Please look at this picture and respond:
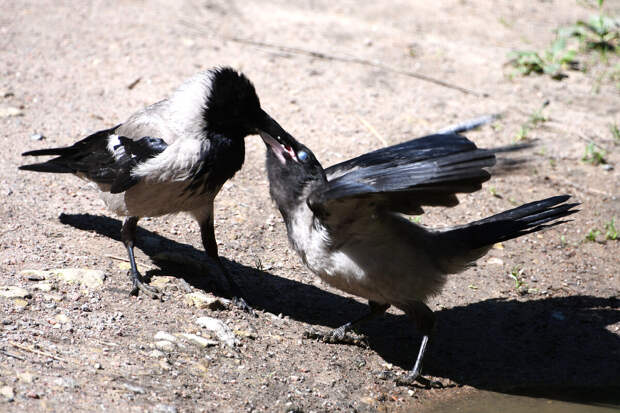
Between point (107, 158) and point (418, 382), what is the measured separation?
272 cm

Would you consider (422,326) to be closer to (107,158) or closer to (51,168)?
(107,158)

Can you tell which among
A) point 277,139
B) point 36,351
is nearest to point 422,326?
point 277,139

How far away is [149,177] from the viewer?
5.05m

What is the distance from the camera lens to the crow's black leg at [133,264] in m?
5.20

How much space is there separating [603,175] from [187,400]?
16.6ft

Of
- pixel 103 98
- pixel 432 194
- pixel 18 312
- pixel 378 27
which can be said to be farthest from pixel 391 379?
pixel 378 27

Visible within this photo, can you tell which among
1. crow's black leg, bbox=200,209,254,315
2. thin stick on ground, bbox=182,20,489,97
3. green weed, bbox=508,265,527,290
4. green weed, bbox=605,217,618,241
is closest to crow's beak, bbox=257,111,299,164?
crow's black leg, bbox=200,209,254,315

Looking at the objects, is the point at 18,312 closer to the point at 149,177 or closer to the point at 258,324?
the point at 149,177

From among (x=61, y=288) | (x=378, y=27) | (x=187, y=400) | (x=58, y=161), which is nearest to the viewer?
(x=187, y=400)

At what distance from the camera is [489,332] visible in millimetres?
5523

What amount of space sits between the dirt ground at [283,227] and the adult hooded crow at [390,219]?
1.45 ft

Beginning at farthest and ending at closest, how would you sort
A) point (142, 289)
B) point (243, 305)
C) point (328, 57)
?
point (328, 57) < point (243, 305) < point (142, 289)

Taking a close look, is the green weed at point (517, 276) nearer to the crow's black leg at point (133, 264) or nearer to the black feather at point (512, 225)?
the black feather at point (512, 225)

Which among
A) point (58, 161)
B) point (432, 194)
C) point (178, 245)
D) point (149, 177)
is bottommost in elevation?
point (178, 245)
